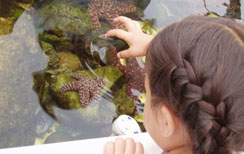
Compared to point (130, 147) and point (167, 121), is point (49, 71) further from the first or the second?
point (167, 121)

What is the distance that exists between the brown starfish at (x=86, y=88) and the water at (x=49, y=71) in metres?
0.05

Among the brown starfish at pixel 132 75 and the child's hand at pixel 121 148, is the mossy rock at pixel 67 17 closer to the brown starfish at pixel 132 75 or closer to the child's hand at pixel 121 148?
the brown starfish at pixel 132 75

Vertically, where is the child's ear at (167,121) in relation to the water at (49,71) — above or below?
above

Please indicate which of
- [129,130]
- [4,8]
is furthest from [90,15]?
[129,130]

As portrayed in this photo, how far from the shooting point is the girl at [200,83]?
2.11ft

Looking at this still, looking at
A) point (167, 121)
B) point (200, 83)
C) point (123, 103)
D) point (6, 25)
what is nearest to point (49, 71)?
point (6, 25)

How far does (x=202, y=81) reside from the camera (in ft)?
2.12

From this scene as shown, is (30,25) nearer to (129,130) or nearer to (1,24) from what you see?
(1,24)

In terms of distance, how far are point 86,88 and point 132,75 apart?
0.41m

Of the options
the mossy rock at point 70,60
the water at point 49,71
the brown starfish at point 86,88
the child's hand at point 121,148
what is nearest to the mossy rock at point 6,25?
the water at point 49,71

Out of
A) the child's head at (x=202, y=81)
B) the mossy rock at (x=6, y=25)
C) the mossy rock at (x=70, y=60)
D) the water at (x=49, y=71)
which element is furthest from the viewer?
the mossy rock at (x=70, y=60)

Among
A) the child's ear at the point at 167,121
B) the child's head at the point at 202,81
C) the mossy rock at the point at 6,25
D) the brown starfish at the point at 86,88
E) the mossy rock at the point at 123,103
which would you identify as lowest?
the mossy rock at the point at 123,103

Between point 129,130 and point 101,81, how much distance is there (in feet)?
1.50

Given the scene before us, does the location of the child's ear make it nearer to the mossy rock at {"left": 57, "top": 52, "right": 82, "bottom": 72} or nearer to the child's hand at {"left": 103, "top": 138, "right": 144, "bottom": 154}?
the child's hand at {"left": 103, "top": 138, "right": 144, "bottom": 154}
